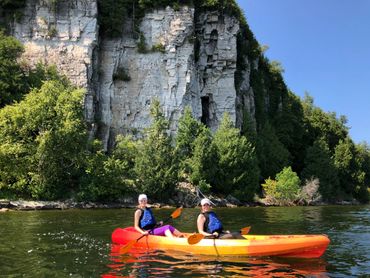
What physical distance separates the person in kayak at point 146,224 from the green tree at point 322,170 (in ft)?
151

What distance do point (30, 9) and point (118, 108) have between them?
13.7 m

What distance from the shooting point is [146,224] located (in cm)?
1466

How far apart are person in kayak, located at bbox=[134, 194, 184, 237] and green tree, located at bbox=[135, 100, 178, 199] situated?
912 inches

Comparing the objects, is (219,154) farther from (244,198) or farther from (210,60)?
(210,60)

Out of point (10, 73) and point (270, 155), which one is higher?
point (10, 73)

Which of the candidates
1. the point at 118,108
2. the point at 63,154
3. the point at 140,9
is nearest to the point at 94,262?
the point at 63,154

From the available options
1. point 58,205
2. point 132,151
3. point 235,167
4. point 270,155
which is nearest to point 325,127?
point 270,155

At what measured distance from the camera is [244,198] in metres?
44.5

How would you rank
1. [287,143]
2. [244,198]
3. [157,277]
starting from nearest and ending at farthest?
[157,277] < [244,198] < [287,143]

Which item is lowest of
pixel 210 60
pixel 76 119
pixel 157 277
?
pixel 157 277

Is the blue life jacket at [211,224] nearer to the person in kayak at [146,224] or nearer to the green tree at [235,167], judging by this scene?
the person in kayak at [146,224]

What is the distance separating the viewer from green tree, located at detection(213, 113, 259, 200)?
4441 cm

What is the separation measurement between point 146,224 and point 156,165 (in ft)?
79.3

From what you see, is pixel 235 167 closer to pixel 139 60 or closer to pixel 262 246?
pixel 139 60
